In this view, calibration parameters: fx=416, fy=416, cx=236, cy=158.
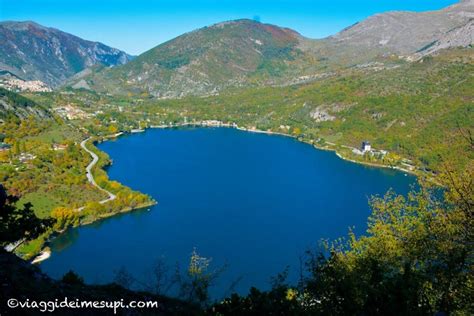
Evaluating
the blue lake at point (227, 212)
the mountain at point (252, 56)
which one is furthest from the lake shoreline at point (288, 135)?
the mountain at point (252, 56)

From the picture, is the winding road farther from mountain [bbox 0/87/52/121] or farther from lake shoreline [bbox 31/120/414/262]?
mountain [bbox 0/87/52/121]

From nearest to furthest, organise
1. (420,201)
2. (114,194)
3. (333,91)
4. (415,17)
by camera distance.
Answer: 1. (420,201)
2. (114,194)
3. (333,91)
4. (415,17)

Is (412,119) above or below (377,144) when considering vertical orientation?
above

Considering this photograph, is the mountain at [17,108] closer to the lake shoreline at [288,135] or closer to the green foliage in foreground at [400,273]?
the lake shoreline at [288,135]

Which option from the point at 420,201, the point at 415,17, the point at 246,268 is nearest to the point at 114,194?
the point at 246,268

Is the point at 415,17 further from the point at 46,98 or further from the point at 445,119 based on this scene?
the point at 46,98

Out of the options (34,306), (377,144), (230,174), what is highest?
(377,144)

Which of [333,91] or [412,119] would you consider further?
[333,91]
